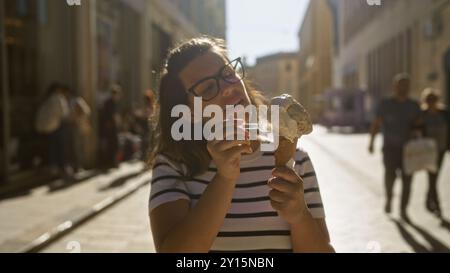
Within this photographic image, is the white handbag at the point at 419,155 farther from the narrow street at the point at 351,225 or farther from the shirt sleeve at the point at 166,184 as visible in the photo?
the shirt sleeve at the point at 166,184

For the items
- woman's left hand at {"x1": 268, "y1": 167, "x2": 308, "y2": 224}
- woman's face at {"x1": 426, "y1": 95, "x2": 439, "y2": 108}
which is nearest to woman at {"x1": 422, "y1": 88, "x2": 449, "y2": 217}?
woman's face at {"x1": 426, "y1": 95, "x2": 439, "y2": 108}

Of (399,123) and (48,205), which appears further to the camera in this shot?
(48,205)

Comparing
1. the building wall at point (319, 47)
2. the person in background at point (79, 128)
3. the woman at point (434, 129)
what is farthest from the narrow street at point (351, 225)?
the building wall at point (319, 47)

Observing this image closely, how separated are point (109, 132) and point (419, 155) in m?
7.14

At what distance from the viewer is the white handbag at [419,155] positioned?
6.66 m

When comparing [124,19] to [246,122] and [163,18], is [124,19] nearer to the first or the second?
[163,18]

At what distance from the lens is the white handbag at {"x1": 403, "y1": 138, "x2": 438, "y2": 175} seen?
6.66 meters

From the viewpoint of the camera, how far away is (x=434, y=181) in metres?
7.02

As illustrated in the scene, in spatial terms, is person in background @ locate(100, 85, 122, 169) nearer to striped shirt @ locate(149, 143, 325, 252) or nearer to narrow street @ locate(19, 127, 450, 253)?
narrow street @ locate(19, 127, 450, 253)

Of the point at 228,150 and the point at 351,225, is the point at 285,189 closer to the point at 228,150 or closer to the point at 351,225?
the point at 228,150

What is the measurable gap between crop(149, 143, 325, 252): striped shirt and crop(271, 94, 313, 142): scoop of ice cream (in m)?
0.26

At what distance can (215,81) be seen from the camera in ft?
4.42

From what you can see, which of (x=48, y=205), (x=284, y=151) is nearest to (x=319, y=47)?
(x=48, y=205)

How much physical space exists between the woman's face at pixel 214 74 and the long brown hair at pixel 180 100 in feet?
0.05
